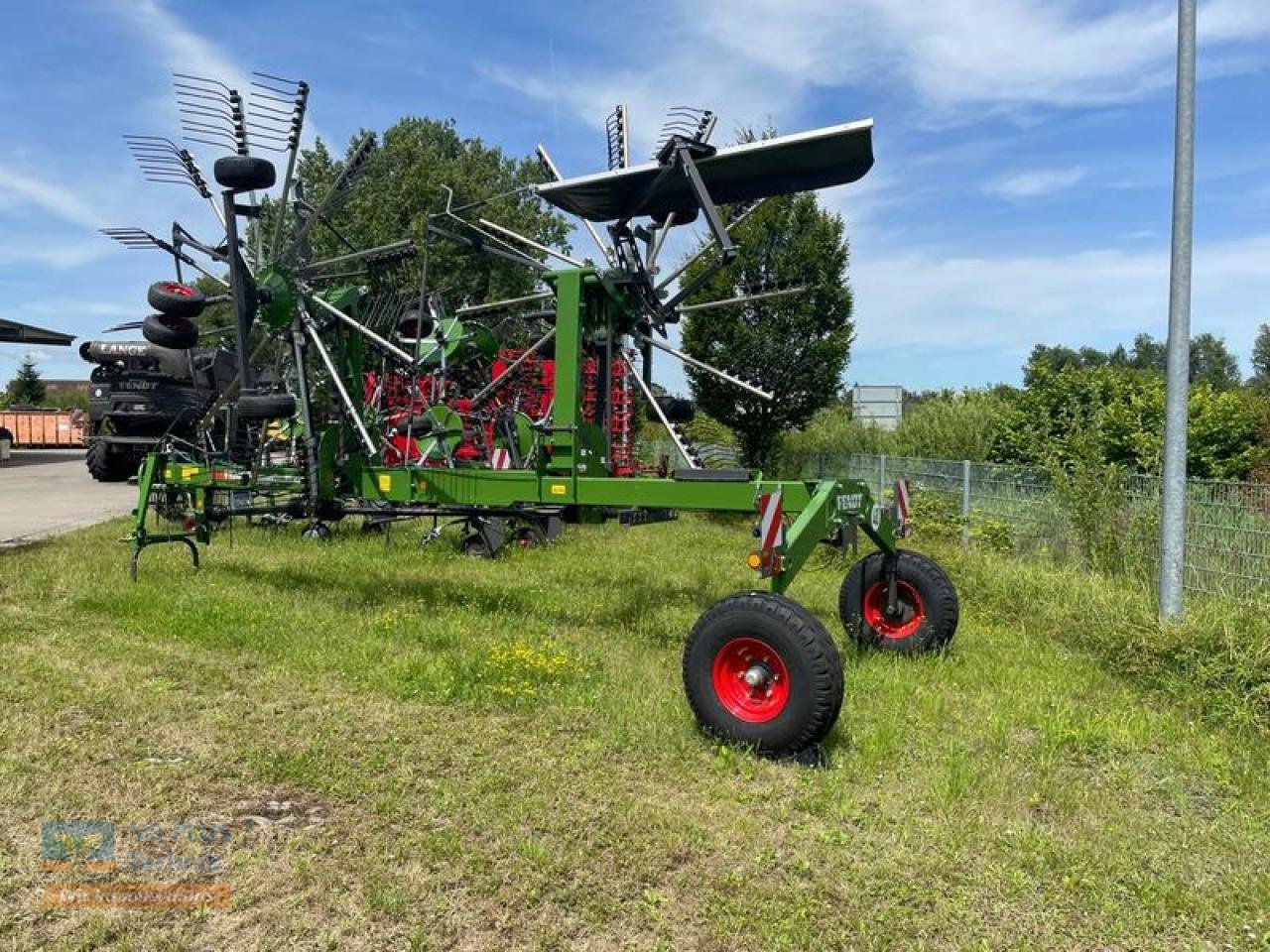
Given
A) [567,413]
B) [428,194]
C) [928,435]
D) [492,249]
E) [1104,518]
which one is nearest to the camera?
[567,413]

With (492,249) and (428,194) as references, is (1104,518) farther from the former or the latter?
(428,194)

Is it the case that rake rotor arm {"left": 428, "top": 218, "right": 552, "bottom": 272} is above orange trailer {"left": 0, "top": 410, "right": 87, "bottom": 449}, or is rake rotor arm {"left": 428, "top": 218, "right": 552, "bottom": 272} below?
above

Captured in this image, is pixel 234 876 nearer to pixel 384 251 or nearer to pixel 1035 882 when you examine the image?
pixel 1035 882

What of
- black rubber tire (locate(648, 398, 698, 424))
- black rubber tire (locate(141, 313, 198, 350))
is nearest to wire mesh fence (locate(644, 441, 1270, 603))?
black rubber tire (locate(648, 398, 698, 424))

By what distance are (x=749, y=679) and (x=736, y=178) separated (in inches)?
141

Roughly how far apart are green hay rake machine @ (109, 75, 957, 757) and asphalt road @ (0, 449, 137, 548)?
513 centimetres

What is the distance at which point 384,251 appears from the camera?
26.8 ft

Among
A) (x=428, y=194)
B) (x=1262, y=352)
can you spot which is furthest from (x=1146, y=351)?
(x=428, y=194)

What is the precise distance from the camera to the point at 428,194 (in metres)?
25.1

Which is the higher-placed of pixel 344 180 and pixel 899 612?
pixel 344 180

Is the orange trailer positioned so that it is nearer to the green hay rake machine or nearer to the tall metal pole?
the green hay rake machine

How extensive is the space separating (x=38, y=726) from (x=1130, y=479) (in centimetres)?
840

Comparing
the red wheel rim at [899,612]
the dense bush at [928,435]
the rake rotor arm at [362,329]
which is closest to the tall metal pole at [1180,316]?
the red wheel rim at [899,612]

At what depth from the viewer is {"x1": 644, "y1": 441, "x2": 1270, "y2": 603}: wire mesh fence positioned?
638cm
